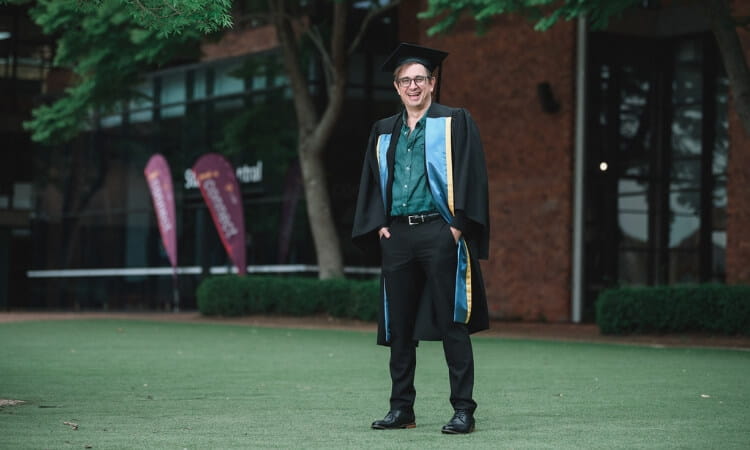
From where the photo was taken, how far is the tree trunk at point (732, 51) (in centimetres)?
1476

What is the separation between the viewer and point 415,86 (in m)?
6.42

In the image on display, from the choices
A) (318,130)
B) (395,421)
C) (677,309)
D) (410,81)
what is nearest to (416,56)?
(410,81)

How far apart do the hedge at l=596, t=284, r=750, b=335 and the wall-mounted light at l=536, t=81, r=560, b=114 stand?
571cm

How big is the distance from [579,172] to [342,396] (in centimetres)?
1427

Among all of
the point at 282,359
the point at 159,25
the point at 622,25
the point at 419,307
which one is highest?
the point at 622,25

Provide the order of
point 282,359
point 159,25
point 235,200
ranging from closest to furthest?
point 159,25
point 282,359
point 235,200

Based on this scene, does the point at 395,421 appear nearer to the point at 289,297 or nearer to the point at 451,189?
the point at 451,189

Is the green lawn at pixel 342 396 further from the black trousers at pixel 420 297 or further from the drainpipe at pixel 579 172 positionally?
the drainpipe at pixel 579 172

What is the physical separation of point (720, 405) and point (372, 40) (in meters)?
20.0

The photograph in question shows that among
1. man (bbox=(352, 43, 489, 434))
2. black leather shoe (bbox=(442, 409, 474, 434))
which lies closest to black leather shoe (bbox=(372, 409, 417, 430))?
man (bbox=(352, 43, 489, 434))

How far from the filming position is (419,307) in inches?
257

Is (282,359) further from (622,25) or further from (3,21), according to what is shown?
(3,21)

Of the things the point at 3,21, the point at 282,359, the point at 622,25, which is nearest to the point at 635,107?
the point at 622,25

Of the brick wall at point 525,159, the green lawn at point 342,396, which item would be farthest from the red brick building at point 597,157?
the green lawn at point 342,396
